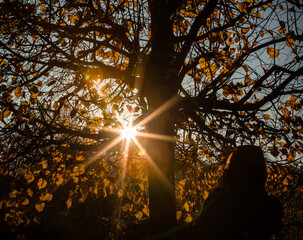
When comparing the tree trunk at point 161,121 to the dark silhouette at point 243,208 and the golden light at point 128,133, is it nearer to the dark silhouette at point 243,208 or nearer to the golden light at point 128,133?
the golden light at point 128,133

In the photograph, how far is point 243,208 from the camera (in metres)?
1.59

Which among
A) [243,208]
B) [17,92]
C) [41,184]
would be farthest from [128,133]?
[243,208]

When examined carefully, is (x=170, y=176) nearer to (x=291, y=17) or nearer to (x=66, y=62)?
(x=66, y=62)

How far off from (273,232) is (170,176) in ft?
4.36

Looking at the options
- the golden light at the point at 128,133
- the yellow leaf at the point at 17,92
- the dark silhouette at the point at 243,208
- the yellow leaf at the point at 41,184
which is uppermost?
the yellow leaf at the point at 17,92

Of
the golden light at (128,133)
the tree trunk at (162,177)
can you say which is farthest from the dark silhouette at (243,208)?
the golden light at (128,133)

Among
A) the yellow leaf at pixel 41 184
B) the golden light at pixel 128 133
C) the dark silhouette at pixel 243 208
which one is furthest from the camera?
the golden light at pixel 128 133

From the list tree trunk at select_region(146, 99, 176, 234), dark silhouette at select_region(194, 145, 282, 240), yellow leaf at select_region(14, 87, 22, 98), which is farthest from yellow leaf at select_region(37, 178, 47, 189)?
dark silhouette at select_region(194, 145, 282, 240)

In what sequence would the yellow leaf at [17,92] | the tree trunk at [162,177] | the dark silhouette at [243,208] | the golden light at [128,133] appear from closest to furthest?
the dark silhouette at [243,208]
the tree trunk at [162,177]
the yellow leaf at [17,92]
the golden light at [128,133]

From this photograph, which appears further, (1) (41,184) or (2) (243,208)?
(1) (41,184)

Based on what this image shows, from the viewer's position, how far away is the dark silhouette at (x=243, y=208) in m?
1.58

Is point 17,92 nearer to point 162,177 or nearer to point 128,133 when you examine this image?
point 128,133

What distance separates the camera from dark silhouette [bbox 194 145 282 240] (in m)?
1.58

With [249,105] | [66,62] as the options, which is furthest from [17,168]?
[249,105]
